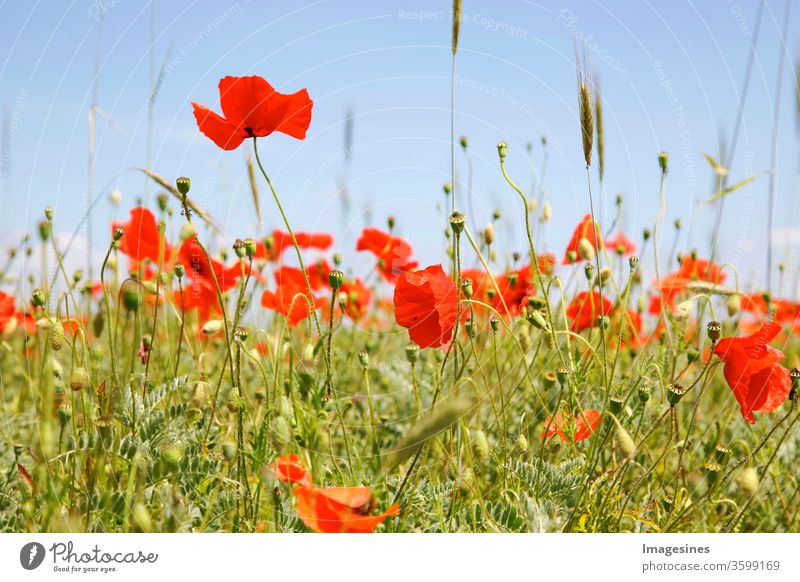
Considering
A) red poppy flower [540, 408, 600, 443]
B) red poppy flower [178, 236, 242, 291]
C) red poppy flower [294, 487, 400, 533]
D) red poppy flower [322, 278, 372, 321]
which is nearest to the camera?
red poppy flower [294, 487, 400, 533]

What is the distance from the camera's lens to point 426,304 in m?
1.05

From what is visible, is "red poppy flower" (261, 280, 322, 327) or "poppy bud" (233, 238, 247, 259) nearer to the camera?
"poppy bud" (233, 238, 247, 259)

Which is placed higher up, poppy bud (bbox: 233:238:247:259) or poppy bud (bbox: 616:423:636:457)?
poppy bud (bbox: 233:238:247:259)

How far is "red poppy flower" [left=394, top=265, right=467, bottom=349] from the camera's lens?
1.04 metres

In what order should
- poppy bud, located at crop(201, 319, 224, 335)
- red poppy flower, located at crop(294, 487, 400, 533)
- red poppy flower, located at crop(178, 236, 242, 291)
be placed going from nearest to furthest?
red poppy flower, located at crop(294, 487, 400, 533) < poppy bud, located at crop(201, 319, 224, 335) < red poppy flower, located at crop(178, 236, 242, 291)

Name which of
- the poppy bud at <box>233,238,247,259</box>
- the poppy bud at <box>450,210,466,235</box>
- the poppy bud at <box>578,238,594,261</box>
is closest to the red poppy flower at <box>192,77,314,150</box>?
the poppy bud at <box>233,238,247,259</box>

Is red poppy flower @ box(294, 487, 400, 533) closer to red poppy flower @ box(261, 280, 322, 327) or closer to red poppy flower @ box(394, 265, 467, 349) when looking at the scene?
red poppy flower @ box(394, 265, 467, 349)

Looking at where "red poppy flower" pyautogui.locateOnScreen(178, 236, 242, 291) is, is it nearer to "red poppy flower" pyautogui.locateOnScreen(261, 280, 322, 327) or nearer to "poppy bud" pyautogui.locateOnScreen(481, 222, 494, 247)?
"red poppy flower" pyautogui.locateOnScreen(261, 280, 322, 327)

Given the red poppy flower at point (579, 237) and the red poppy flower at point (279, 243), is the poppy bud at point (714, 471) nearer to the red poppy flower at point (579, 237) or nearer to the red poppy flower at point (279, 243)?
the red poppy flower at point (579, 237)

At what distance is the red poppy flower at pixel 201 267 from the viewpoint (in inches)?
58.1
